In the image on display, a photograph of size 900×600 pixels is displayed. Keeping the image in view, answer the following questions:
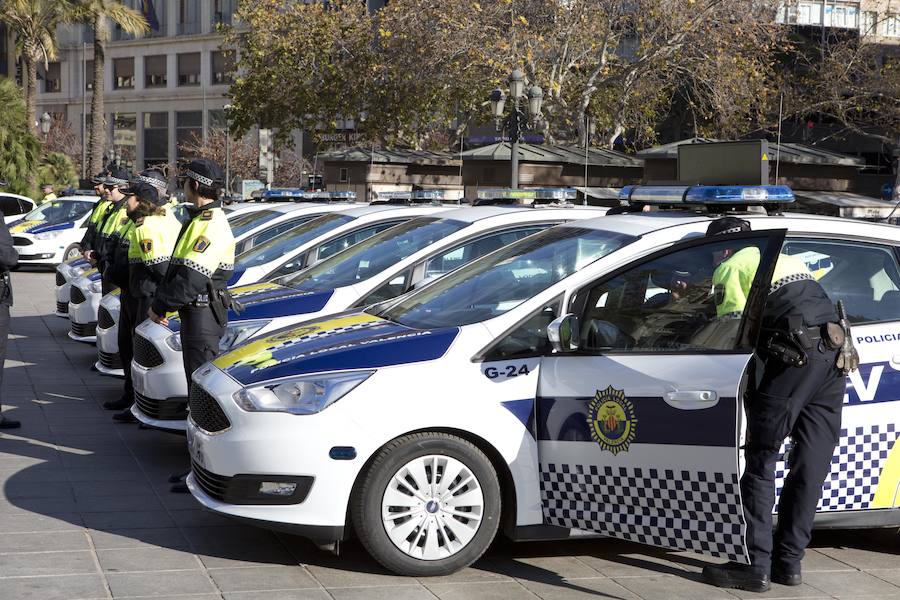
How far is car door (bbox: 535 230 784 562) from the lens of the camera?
4992mm

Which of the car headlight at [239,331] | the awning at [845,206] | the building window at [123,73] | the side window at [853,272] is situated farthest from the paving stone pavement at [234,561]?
the building window at [123,73]

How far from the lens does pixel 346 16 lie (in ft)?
116

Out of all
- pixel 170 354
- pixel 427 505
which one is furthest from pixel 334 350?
pixel 170 354

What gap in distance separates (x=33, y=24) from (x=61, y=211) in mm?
20257

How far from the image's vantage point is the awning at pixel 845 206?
1380 cm

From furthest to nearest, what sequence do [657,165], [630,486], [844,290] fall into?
[657,165], [844,290], [630,486]

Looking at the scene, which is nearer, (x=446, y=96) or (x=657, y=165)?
(x=657, y=165)

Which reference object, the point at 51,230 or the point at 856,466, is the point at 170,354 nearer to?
the point at 856,466

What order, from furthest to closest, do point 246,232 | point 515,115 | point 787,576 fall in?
point 515,115, point 246,232, point 787,576

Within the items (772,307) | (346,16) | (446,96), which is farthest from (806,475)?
(346,16)

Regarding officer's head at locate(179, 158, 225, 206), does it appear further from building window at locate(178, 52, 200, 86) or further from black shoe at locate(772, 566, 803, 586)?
building window at locate(178, 52, 200, 86)

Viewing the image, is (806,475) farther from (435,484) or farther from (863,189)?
(863,189)

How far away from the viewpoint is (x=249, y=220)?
1310 centimetres

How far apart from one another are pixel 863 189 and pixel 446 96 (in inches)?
482
